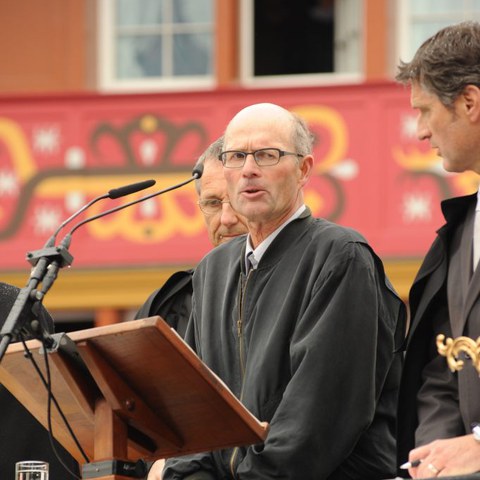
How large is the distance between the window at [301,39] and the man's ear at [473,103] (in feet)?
29.3

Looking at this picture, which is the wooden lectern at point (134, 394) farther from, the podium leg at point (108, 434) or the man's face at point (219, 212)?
the man's face at point (219, 212)

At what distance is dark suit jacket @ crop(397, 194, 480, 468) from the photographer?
5016 millimetres

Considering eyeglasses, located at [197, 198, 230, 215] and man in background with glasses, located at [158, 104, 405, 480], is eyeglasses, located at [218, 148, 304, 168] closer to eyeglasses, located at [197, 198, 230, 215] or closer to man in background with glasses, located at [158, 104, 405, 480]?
man in background with glasses, located at [158, 104, 405, 480]

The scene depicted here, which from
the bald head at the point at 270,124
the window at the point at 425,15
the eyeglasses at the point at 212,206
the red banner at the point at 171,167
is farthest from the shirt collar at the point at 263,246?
the window at the point at 425,15

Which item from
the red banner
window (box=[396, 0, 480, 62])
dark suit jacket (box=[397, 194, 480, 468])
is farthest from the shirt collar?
window (box=[396, 0, 480, 62])

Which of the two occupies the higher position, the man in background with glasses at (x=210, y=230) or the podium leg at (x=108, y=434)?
the man in background with glasses at (x=210, y=230)

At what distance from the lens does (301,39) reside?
1424 centimetres

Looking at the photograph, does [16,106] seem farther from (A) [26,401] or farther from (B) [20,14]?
(A) [26,401]

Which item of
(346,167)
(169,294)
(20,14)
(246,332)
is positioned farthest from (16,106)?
(246,332)

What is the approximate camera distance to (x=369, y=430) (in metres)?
5.44

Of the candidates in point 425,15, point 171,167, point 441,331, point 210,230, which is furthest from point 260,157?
point 425,15

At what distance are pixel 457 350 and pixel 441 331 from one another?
7.4 inches

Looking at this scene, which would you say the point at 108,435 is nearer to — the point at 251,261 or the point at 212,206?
the point at 251,261

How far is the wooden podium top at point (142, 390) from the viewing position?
4.78 meters
